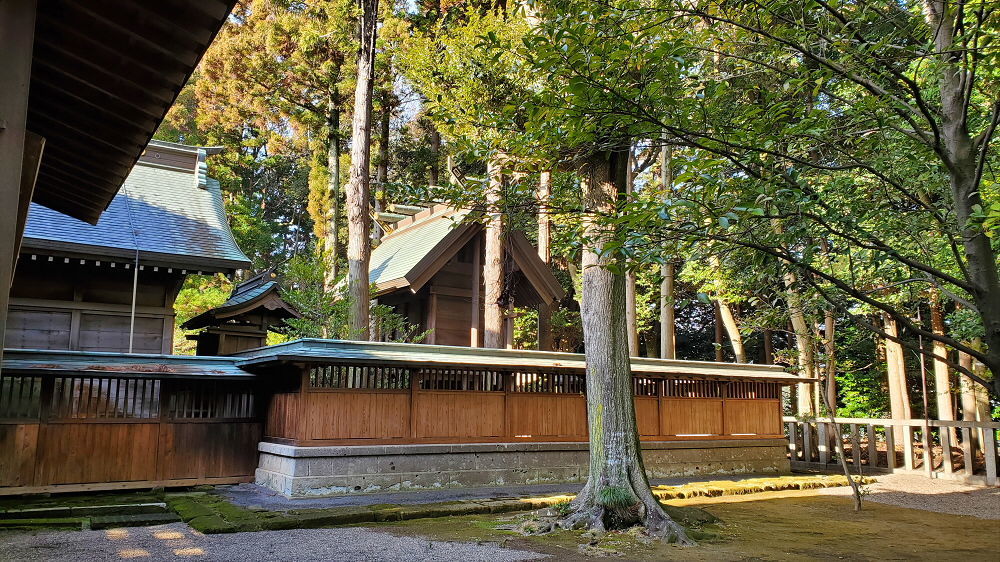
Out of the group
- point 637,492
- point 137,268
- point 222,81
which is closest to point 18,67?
point 637,492

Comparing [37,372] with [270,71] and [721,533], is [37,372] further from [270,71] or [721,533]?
[270,71]

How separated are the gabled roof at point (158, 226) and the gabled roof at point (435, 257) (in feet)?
15.2

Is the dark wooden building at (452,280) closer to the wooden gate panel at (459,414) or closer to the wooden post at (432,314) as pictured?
the wooden post at (432,314)

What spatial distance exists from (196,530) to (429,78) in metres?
12.7

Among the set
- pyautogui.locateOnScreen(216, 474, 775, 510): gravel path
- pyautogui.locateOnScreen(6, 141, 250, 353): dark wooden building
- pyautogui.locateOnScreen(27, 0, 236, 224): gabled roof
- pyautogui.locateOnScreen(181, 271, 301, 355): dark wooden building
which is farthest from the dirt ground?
pyautogui.locateOnScreen(6, 141, 250, 353): dark wooden building

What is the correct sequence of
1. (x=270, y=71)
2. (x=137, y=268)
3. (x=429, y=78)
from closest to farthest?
1. (x=137, y=268)
2. (x=429, y=78)
3. (x=270, y=71)

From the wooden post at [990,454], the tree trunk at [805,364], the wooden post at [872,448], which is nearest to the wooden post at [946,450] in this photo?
the wooden post at [990,454]

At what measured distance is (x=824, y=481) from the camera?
48.1 feet

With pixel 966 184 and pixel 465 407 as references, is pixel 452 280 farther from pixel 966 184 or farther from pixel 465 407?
pixel 966 184

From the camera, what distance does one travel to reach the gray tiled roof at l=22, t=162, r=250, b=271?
46.0 feet

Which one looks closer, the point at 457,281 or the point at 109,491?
the point at 109,491

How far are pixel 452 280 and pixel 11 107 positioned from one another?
57.5 feet

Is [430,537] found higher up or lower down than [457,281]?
lower down

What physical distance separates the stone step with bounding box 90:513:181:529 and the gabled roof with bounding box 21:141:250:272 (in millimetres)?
6664
